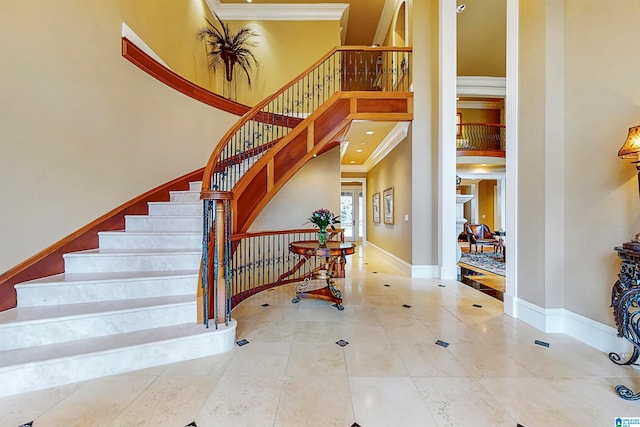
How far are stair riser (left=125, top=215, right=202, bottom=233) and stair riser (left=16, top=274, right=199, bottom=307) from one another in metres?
0.89

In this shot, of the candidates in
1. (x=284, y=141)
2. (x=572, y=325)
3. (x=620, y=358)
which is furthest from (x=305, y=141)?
(x=620, y=358)

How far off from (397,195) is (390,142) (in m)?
1.15

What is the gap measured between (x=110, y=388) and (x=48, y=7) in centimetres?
323

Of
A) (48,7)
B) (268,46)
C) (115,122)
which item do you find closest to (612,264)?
(115,122)

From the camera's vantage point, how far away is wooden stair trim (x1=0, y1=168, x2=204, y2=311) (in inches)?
84.4

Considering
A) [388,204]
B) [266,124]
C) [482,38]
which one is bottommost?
[388,204]

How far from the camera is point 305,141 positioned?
14.6 feet

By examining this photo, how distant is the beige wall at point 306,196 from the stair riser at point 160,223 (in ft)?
8.91

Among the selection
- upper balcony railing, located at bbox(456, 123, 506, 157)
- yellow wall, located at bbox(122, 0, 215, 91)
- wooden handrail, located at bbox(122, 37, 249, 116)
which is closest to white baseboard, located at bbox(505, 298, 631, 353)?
wooden handrail, located at bbox(122, 37, 249, 116)

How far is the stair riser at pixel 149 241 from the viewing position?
2.91 m

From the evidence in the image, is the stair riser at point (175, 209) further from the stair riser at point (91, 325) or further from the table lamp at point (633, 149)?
the table lamp at point (633, 149)

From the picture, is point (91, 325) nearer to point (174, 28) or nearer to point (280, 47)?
point (174, 28)

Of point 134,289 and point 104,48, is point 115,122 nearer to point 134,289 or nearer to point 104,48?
point 104,48

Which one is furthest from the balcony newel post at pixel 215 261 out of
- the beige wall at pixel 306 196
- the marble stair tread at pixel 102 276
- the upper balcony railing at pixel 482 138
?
the upper balcony railing at pixel 482 138
